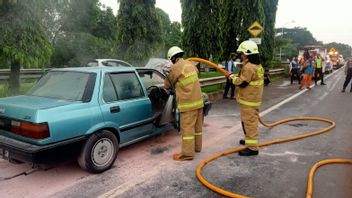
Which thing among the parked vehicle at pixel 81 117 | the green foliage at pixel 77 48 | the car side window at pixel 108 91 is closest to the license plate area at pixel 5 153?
the parked vehicle at pixel 81 117

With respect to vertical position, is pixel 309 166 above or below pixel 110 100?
below

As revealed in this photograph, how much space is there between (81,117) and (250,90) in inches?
106

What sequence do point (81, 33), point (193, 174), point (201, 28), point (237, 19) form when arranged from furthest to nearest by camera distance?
point (81, 33) → point (237, 19) → point (201, 28) → point (193, 174)

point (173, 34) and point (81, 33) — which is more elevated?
point (173, 34)

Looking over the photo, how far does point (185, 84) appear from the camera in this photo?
511 cm

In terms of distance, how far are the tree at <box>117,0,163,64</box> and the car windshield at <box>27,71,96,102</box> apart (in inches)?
399

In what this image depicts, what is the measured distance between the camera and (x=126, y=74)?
5348 millimetres

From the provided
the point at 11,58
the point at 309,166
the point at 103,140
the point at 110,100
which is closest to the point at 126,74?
the point at 110,100

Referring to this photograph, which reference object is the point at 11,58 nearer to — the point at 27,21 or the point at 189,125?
the point at 27,21

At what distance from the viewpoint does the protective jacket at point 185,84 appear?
510 cm

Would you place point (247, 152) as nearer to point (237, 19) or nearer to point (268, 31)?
point (237, 19)

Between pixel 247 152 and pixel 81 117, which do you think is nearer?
pixel 81 117

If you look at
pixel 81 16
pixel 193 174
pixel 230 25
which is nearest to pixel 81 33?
pixel 81 16

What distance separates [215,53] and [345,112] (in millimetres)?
8725
